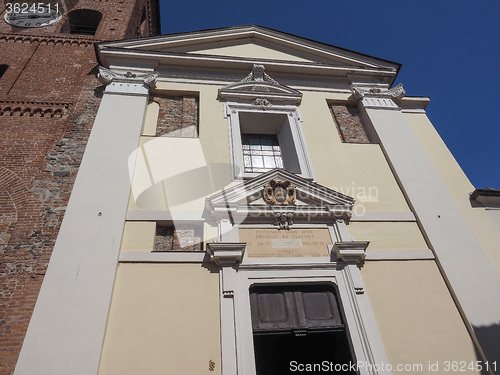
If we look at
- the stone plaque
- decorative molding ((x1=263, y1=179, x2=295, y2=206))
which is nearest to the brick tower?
the stone plaque

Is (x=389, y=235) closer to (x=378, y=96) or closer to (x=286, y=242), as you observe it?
(x=286, y=242)

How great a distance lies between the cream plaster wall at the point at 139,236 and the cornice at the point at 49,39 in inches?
346

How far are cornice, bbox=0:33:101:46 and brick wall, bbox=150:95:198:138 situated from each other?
5.31 meters

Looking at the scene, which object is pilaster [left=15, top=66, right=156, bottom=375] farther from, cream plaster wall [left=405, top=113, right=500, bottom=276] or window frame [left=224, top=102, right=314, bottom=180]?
cream plaster wall [left=405, top=113, right=500, bottom=276]

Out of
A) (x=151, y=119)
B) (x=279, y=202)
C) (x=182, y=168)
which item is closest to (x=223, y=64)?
(x=151, y=119)

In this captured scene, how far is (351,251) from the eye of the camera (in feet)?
20.0

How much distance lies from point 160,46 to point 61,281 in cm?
713

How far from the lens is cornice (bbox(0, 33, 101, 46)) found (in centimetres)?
1207

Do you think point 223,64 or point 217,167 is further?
point 223,64

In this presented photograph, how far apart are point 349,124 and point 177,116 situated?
4.42m

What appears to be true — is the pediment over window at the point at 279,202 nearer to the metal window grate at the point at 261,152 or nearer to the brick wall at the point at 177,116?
the metal window grate at the point at 261,152

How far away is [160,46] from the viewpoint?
987 centimetres

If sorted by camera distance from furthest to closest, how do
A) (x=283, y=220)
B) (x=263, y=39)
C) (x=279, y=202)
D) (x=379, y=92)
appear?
(x=263, y=39)
(x=379, y=92)
(x=279, y=202)
(x=283, y=220)

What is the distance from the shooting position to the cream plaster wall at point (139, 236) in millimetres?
5922
